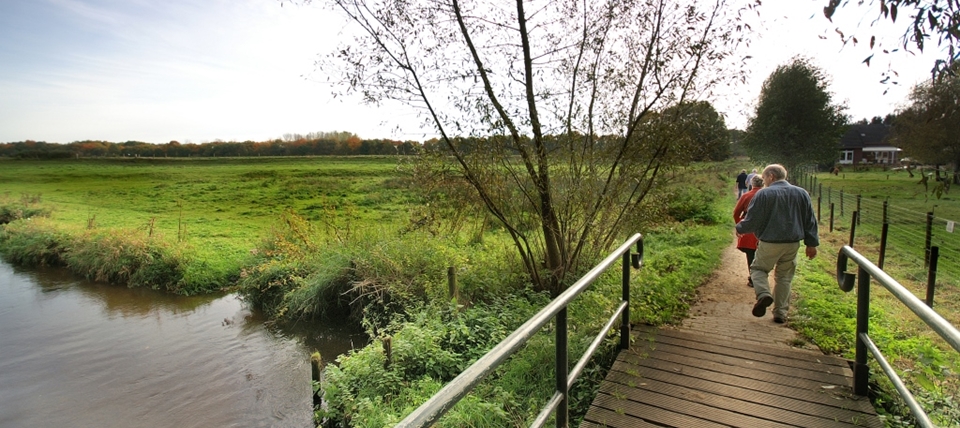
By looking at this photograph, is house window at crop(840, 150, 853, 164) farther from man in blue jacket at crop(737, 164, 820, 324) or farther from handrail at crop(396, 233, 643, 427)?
handrail at crop(396, 233, 643, 427)

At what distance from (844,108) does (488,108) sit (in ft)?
113

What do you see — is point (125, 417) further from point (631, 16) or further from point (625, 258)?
point (631, 16)

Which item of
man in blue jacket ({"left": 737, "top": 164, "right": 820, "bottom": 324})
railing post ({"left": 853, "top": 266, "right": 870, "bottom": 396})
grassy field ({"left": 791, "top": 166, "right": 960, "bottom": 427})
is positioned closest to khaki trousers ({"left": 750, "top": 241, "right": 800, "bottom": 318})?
man in blue jacket ({"left": 737, "top": 164, "right": 820, "bottom": 324})

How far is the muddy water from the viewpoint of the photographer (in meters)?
7.36

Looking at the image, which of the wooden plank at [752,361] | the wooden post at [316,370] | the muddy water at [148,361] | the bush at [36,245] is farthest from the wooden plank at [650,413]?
the bush at [36,245]

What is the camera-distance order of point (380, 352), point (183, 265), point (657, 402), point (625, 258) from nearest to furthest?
point (657, 402), point (625, 258), point (380, 352), point (183, 265)

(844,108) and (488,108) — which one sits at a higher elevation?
(844,108)

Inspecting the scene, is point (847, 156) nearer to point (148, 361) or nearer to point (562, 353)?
point (148, 361)

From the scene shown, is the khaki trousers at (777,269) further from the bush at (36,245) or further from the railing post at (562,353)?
the bush at (36,245)

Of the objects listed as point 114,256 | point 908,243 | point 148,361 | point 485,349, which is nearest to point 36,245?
point 114,256

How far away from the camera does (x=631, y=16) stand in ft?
22.8

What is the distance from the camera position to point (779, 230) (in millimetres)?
4746

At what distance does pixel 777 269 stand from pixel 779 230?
512 millimetres

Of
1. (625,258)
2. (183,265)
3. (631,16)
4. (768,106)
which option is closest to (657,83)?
(631,16)
